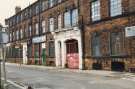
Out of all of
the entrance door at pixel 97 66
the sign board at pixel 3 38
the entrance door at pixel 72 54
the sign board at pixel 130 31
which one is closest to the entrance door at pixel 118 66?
the entrance door at pixel 97 66

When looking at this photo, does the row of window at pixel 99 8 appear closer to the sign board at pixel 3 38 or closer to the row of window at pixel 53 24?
the row of window at pixel 53 24

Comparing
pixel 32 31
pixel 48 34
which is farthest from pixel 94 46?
pixel 32 31

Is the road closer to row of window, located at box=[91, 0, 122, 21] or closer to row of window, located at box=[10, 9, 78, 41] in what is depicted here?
row of window, located at box=[91, 0, 122, 21]

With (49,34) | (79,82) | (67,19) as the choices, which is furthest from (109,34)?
(49,34)

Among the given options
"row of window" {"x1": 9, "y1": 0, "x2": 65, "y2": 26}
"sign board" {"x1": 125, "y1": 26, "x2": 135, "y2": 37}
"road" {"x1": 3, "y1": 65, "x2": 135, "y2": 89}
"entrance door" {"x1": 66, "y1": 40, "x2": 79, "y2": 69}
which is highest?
"row of window" {"x1": 9, "y1": 0, "x2": 65, "y2": 26}

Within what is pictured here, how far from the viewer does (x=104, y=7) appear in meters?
27.4

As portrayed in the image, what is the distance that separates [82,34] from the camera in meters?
31.0

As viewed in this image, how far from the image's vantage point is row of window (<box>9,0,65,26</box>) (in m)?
39.7

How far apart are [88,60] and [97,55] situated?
1644mm

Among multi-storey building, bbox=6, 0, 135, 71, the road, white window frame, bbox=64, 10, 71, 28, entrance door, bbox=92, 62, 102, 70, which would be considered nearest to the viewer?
the road

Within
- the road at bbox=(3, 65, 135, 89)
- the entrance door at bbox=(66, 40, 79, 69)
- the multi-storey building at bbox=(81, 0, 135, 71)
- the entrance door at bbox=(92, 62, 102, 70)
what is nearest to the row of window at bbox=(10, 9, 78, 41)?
the entrance door at bbox=(66, 40, 79, 69)

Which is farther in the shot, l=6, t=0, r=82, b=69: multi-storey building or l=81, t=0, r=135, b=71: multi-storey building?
l=6, t=0, r=82, b=69: multi-storey building

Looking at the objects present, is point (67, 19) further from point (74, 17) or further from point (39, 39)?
point (39, 39)

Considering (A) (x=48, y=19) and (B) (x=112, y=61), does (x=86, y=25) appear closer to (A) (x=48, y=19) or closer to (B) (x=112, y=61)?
(B) (x=112, y=61)
